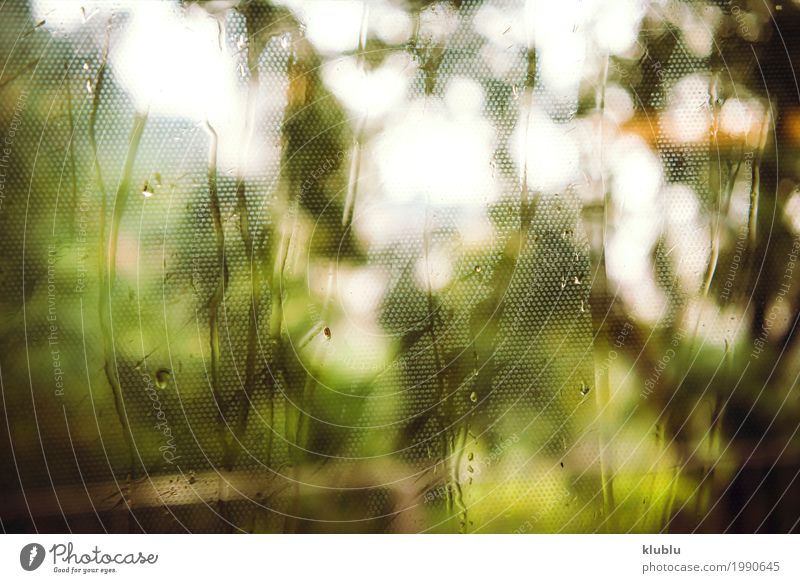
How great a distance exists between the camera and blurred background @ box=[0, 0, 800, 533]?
54 cm

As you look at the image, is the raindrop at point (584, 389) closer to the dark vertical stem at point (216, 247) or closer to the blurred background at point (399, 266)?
the blurred background at point (399, 266)

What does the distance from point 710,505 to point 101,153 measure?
0.79 metres

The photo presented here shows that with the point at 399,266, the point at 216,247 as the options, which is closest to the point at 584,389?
the point at 399,266

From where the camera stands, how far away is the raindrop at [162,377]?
0.54 meters

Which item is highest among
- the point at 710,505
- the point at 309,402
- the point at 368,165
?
the point at 368,165

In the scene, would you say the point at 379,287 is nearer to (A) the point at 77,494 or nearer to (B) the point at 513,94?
(B) the point at 513,94

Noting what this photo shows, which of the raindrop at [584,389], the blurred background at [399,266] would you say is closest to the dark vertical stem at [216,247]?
the blurred background at [399,266]

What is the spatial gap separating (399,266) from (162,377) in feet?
0.94

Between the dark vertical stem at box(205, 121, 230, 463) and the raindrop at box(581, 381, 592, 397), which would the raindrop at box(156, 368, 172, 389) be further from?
the raindrop at box(581, 381, 592, 397)

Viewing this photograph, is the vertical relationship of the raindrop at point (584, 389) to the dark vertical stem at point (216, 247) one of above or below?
below

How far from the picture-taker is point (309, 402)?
0.55 meters

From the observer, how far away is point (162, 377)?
1.78ft

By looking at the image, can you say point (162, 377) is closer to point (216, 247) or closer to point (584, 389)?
point (216, 247)

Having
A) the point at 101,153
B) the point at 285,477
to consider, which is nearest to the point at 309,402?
the point at 285,477
